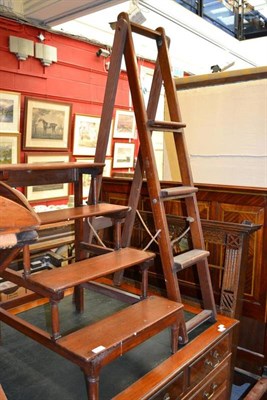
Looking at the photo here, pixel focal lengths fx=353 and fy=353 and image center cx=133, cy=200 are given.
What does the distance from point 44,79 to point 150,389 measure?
3080mm

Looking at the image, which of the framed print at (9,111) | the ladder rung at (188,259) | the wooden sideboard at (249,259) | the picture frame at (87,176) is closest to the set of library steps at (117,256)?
the ladder rung at (188,259)

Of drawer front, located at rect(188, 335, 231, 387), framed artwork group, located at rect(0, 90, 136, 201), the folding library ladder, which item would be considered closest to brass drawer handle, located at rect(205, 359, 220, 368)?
drawer front, located at rect(188, 335, 231, 387)

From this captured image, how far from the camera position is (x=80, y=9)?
311 centimetres

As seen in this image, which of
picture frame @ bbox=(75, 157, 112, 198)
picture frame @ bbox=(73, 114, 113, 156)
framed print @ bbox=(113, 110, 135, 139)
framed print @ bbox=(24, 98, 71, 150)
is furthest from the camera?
framed print @ bbox=(113, 110, 135, 139)

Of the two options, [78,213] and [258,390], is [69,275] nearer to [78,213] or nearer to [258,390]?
[78,213]

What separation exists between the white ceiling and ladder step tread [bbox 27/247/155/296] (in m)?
2.30

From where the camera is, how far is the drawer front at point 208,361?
1562 mm

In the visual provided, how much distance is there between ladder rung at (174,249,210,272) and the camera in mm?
1605

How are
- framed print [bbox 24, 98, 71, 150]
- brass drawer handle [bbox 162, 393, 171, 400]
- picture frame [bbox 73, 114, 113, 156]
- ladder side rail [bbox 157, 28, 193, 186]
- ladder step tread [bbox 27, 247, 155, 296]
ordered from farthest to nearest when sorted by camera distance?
picture frame [bbox 73, 114, 113, 156], framed print [bbox 24, 98, 71, 150], ladder side rail [bbox 157, 28, 193, 186], brass drawer handle [bbox 162, 393, 171, 400], ladder step tread [bbox 27, 247, 155, 296]

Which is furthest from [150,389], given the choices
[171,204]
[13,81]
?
[13,81]

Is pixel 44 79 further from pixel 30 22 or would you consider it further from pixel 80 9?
pixel 80 9

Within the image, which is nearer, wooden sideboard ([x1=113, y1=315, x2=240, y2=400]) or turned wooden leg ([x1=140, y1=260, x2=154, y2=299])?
wooden sideboard ([x1=113, y1=315, x2=240, y2=400])

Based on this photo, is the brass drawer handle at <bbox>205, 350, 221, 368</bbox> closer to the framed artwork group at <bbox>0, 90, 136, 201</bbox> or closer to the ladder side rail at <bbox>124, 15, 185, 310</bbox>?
the ladder side rail at <bbox>124, 15, 185, 310</bbox>

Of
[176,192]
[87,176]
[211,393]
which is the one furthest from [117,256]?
[87,176]
